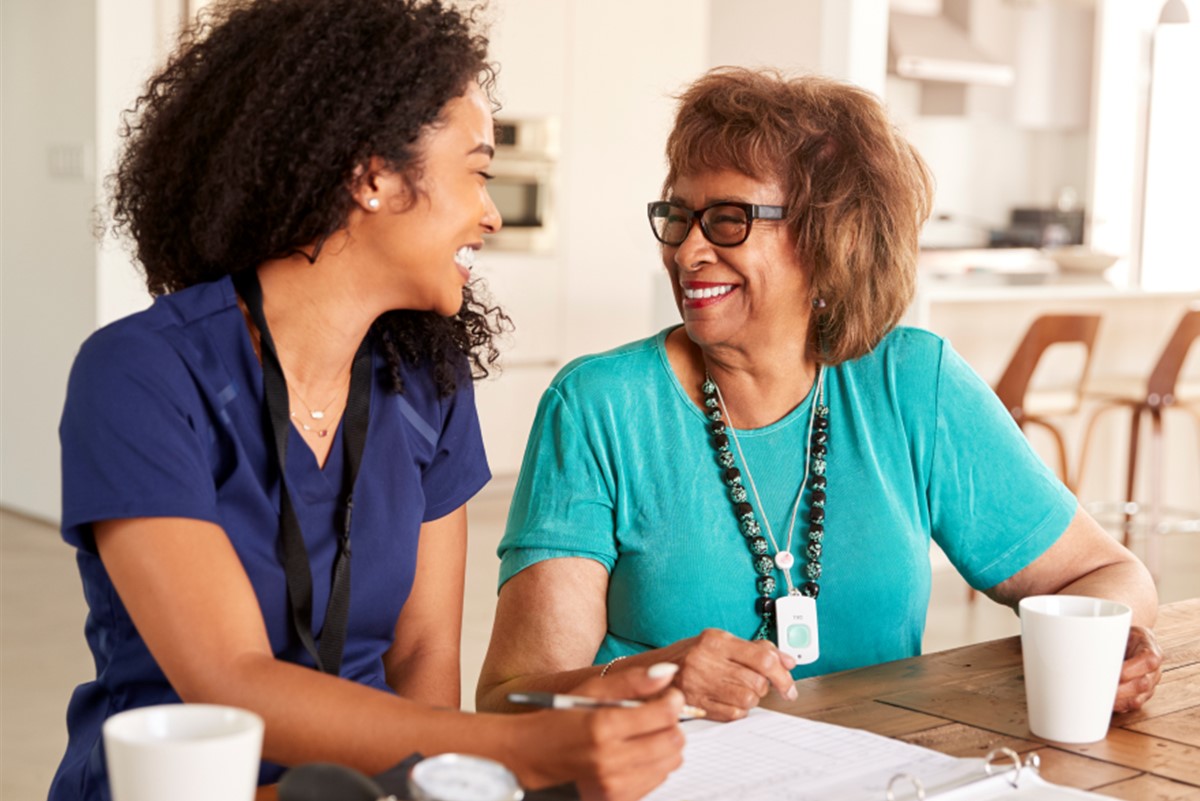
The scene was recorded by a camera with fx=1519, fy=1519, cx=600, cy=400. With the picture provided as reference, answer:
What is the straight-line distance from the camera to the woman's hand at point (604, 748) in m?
0.97

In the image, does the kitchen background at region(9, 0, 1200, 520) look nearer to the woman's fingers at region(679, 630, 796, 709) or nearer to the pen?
the woman's fingers at region(679, 630, 796, 709)

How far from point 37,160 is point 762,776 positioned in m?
4.97

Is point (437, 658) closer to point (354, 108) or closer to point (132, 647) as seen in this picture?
point (132, 647)

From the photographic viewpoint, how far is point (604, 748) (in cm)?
96

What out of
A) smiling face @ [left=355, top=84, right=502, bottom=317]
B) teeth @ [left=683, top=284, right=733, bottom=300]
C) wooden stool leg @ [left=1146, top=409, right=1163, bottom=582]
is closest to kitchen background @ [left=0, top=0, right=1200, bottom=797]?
wooden stool leg @ [left=1146, top=409, right=1163, bottom=582]

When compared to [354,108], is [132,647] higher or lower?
lower

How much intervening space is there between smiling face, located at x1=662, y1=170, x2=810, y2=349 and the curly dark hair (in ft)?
1.51

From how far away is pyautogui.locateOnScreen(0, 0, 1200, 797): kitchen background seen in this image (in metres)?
4.88

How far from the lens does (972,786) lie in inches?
44.1

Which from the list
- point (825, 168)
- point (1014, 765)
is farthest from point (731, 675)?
point (825, 168)

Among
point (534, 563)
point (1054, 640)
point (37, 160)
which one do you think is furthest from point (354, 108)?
point (37, 160)

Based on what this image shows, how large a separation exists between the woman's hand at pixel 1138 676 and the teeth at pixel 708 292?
64cm

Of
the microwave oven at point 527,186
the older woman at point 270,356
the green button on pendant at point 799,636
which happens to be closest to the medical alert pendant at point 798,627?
the green button on pendant at point 799,636

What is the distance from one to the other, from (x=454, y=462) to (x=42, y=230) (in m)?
4.38
